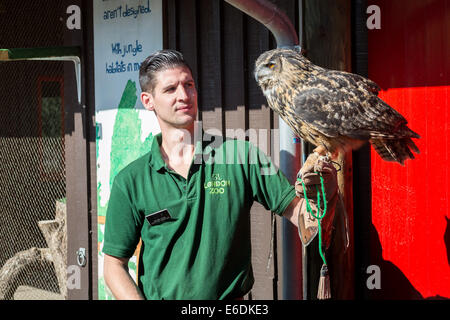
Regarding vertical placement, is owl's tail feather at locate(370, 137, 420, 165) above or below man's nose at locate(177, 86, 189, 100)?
below

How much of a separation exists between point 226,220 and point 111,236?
531 millimetres

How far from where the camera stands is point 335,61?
12.0 feet

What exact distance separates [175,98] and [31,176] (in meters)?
5.06

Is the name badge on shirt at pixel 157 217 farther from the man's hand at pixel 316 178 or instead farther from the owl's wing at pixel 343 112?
the owl's wing at pixel 343 112

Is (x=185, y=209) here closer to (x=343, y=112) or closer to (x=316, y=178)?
(x=316, y=178)

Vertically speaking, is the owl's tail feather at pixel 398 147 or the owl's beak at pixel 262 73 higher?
the owl's beak at pixel 262 73

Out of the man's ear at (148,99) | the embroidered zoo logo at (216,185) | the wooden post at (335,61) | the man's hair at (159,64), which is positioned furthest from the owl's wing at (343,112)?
the wooden post at (335,61)

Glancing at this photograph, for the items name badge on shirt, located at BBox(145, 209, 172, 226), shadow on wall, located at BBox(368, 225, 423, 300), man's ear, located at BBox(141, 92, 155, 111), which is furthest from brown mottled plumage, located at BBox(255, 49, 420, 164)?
shadow on wall, located at BBox(368, 225, 423, 300)

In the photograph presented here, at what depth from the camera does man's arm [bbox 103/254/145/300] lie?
105 inches

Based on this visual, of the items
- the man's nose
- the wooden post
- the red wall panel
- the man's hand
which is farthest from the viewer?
the red wall panel

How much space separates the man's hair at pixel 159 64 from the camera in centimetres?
284

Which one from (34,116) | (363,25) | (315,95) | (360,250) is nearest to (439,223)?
(360,250)

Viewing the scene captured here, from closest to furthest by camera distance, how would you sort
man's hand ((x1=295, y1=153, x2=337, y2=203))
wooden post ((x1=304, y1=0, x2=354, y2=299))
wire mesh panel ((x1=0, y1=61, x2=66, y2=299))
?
man's hand ((x1=295, y1=153, x2=337, y2=203)) < wooden post ((x1=304, y1=0, x2=354, y2=299)) < wire mesh panel ((x1=0, y1=61, x2=66, y2=299))

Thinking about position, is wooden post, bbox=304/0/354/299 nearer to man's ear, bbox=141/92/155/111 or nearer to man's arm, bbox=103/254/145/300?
man's ear, bbox=141/92/155/111
